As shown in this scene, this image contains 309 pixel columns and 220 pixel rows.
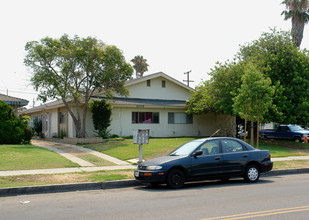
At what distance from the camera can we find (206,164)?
33.9ft

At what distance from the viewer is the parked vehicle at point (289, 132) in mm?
29344

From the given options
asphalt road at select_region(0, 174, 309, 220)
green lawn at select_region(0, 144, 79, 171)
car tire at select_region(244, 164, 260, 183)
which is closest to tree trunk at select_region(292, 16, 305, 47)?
car tire at select_region(244, 164, 260, 183)

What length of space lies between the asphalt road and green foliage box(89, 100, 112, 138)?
1469 centimetres

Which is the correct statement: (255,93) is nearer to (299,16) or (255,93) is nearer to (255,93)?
(255,93)

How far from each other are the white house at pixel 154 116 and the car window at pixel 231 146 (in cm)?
1508

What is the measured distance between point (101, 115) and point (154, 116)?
5.25m

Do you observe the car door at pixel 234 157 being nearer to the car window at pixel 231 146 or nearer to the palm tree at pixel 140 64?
the car window at pixel 231 146

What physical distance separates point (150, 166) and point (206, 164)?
1.75 meters

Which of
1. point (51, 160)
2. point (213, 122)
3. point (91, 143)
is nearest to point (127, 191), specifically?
point (51, 160)

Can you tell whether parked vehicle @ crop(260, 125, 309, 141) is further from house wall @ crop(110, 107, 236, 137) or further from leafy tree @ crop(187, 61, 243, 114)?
leafy tree @ crop(187, 61, 243, 114)

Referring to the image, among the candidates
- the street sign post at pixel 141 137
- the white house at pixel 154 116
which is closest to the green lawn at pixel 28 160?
the street sign post at pixel 141 137

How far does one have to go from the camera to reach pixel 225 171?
1058cm

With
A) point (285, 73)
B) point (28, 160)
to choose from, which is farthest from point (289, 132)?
point (28, 160)

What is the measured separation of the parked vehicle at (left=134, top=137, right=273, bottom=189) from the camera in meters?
9.93
